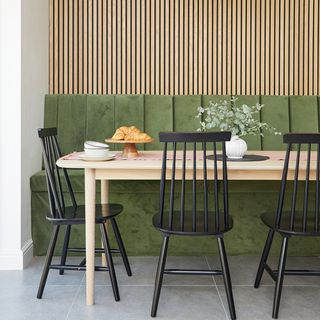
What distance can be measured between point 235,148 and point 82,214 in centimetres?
103

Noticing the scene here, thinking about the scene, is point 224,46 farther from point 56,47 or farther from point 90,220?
point 90,220

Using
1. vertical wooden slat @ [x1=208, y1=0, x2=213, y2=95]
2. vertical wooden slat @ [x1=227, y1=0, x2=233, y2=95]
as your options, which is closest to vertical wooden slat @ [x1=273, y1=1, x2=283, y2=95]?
vertical wooden slat @ [x1=227, y1=0, x2=233, y2=95]

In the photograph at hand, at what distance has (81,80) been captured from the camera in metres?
4.42

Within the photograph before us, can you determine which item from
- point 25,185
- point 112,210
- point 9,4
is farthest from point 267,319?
point 9,4

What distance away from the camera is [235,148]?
2990mm

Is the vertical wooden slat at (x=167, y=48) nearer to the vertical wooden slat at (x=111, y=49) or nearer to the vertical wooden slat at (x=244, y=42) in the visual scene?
the vertical wooden slat at (x=111, y=49)

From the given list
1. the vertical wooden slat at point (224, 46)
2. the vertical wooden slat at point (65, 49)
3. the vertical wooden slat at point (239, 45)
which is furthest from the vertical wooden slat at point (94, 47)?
the vertical wooden slat at point (239, 45)

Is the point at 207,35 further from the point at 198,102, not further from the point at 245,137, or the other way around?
the point at 245,137

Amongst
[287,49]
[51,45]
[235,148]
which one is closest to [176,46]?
[287,49]

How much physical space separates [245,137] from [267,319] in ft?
6.41

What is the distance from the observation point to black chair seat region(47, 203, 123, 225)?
9.16 ft

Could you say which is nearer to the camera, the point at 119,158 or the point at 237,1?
the point at 119,158

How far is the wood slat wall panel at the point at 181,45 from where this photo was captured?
440 centimetres

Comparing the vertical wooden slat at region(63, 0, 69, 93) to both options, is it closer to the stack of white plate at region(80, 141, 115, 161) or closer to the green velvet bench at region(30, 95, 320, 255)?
the green velvet bench at region(30, 95, 320, 255)
